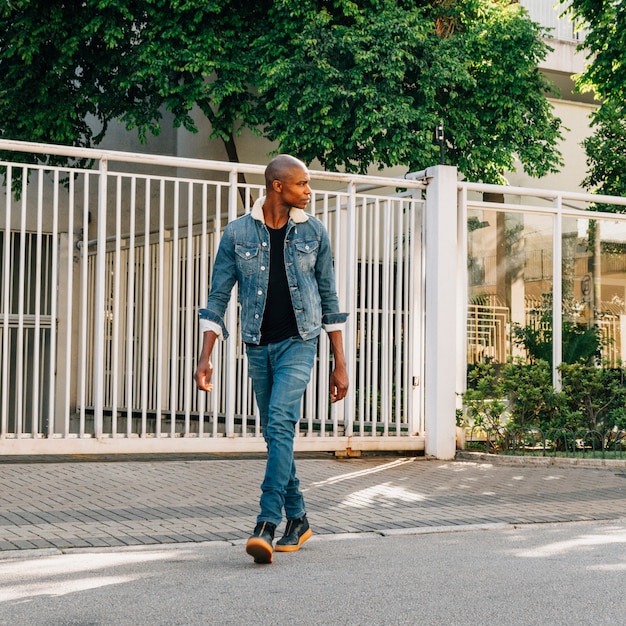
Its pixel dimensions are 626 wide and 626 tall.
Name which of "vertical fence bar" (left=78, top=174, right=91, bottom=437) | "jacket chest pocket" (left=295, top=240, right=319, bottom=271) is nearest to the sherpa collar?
"jacket chest pocket" (left=295, top=240, right=319, bottom=271)

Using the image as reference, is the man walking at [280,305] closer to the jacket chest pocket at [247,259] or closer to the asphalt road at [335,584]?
the jacket chest pocket at [247,259]

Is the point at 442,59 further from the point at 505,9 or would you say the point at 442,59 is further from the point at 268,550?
the point at 268,550

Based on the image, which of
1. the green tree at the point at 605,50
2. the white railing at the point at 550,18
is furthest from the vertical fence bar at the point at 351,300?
the white railing at the point at 550,18

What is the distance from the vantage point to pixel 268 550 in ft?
17.3

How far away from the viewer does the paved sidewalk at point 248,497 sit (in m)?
6.55

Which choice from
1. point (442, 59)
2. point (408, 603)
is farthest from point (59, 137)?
point (408, 603)

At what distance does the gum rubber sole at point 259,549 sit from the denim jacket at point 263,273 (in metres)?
0.99

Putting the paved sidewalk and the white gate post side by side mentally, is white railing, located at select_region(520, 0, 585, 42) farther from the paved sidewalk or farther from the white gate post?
the paved sidewalk

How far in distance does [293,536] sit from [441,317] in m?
5.23

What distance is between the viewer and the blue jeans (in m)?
5.45

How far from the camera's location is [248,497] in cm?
795

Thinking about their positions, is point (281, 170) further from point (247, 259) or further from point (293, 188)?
point (247, 259)

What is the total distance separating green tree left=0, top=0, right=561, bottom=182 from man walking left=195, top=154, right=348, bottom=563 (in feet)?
43.9

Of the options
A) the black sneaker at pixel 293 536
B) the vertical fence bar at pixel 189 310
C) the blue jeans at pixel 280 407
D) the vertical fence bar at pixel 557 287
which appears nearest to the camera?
the blue jeans at pixel 280 407
